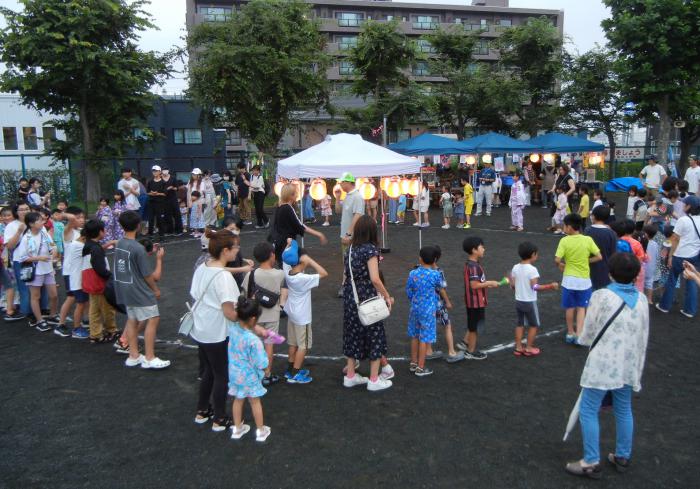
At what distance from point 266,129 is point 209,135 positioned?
48.8ft

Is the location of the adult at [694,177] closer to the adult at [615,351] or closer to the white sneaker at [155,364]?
the adult at [615,351]

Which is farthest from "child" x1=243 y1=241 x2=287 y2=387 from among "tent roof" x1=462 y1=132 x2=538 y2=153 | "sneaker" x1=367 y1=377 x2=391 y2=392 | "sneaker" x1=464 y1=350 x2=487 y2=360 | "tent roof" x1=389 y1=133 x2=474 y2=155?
"tent roof" x1=462 y1=132 x2=538 y2=153

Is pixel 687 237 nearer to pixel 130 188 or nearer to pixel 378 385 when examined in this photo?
pixel 378 385

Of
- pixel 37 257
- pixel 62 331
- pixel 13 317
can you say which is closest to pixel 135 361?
pixel 62 331

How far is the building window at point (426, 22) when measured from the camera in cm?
5172

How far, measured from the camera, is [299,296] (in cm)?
542

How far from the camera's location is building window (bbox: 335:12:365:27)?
5041 centimetres

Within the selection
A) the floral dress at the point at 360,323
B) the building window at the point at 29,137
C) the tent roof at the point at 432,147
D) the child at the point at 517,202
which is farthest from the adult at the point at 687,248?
the building window at the point at 29,137

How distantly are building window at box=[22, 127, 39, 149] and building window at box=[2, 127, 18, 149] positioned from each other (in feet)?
1.76

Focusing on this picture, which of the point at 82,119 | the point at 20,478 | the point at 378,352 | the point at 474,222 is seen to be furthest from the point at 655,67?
the point at 82,119

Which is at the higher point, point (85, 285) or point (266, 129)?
point (266, 129)

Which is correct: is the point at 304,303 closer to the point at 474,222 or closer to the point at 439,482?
the point at 439,482

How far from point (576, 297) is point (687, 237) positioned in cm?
235

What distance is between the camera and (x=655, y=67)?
65.3 ft
